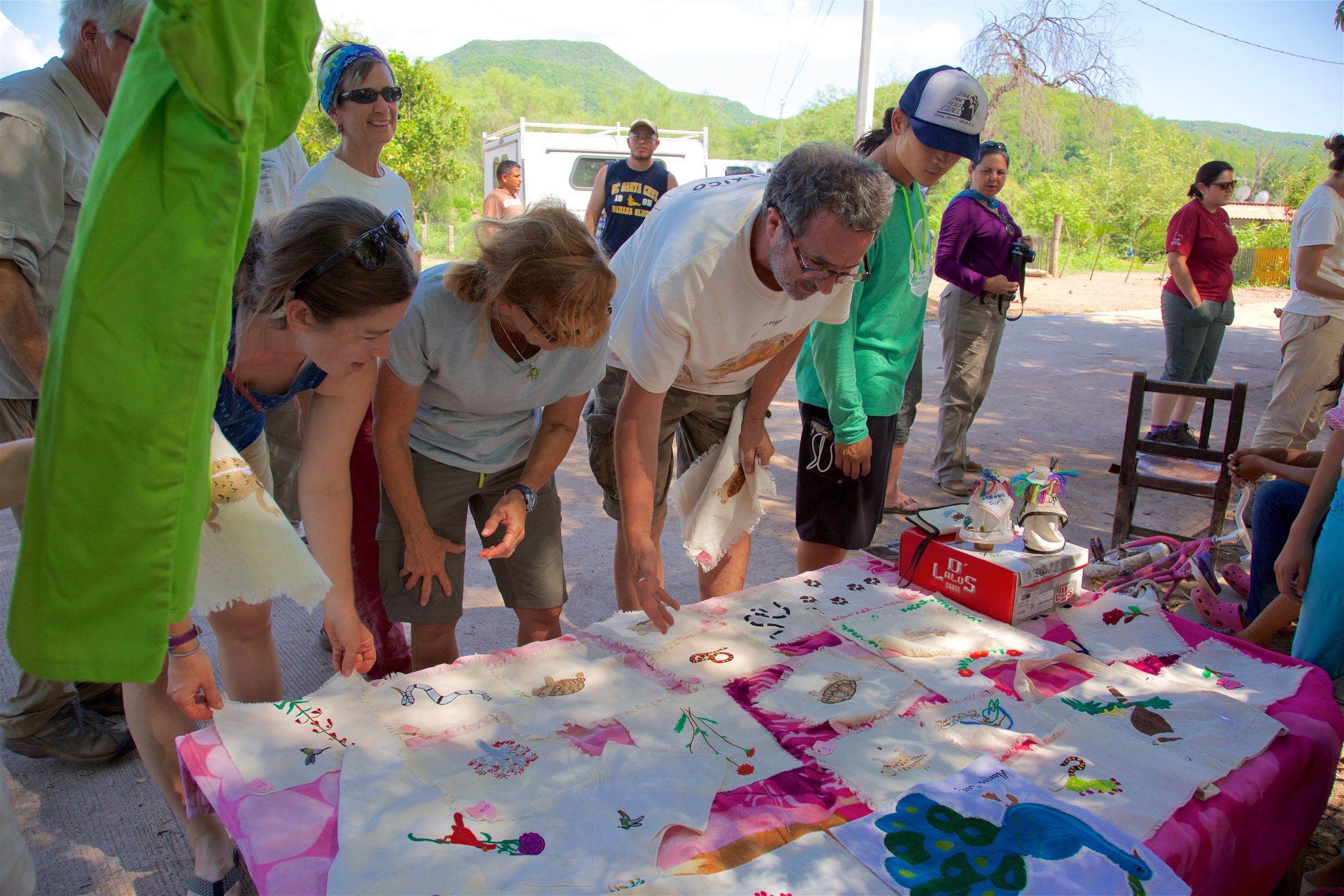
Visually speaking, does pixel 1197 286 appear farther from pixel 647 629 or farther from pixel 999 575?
pixel 647 629

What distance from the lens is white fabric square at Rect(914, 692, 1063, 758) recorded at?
153 centimetres

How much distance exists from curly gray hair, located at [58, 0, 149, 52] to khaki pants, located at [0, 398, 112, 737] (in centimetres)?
84

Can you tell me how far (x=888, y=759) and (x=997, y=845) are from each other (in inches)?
9.8

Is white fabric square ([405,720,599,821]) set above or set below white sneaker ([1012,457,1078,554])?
below

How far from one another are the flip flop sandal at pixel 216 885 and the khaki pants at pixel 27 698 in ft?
2.27

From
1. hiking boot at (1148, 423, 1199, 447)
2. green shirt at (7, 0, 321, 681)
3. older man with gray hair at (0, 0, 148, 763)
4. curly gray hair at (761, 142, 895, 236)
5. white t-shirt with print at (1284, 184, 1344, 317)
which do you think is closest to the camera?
green shirt at (7, 0, 321, 681)

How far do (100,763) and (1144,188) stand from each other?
29.4 m

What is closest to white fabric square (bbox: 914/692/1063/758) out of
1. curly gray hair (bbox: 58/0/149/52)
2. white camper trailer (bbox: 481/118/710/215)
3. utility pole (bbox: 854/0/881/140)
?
curly gray hair (bbox: 58/0/149/52)

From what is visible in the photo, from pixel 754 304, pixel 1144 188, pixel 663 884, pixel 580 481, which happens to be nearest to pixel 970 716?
pixel 663 884

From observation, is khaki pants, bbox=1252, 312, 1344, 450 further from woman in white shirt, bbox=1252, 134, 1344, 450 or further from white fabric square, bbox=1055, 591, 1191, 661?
white fabric square, bbox=1055, 591, 1191, 661

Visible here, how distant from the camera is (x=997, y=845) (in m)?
1.27

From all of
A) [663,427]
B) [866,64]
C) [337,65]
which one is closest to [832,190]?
[663,427]

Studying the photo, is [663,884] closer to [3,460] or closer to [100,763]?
[3,460]

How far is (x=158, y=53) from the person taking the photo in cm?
79
